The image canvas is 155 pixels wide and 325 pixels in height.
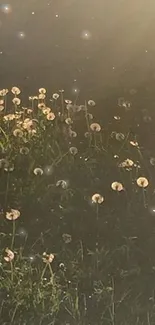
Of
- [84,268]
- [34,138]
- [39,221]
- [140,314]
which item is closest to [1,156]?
[34,138]

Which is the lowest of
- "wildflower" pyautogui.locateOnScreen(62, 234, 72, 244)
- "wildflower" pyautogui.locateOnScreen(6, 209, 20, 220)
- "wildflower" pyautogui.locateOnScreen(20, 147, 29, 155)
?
"wildflower" pyautogui.locateOnScreen(62, 234, 72, 244)

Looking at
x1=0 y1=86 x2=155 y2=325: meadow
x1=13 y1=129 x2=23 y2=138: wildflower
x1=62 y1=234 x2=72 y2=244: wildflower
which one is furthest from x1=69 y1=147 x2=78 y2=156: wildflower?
x1=62 y1=234 x2=72 y2=244: wildflower

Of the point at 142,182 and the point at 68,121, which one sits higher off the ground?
the point at 68,121

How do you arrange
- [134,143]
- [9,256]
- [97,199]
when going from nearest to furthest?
1. [9,256]
2. [97,199]
3. [134,143]

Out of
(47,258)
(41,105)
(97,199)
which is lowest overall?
(47,258)

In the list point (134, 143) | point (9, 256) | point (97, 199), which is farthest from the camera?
point (134, 143)

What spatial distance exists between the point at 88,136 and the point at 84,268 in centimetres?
32

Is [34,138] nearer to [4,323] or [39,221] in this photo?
[39,221]

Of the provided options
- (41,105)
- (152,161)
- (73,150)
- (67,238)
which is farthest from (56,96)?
(67,238)

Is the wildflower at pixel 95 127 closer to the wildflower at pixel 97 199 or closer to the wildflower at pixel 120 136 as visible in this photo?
the wildflower at pixel 120 136

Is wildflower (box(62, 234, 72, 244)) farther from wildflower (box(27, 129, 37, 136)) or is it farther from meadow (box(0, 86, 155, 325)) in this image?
wildflower (box(27, 129, 37, 136))

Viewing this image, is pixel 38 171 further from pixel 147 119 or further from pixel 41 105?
pixel 147 119

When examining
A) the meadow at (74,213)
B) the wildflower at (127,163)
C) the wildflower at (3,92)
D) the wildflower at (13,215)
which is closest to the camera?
the meadow at (74,213)

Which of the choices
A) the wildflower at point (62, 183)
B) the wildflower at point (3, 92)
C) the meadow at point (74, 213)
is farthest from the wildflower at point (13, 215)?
the wildflower at point (3, 92)
